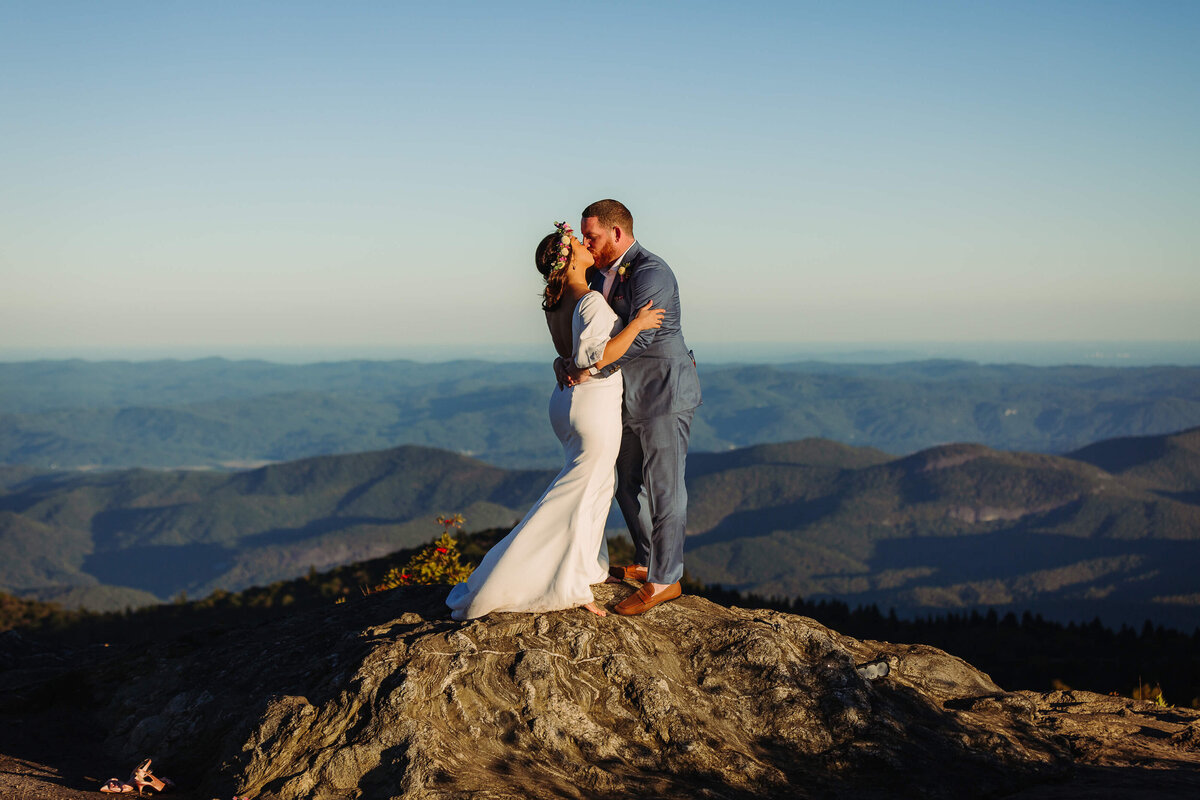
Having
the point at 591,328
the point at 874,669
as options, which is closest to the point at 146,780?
the point at 591,328

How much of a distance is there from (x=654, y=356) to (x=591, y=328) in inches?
33.0

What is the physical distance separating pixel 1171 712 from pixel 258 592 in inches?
1275

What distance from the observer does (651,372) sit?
8789 mm

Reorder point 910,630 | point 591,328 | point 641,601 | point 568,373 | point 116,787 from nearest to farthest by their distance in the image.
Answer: point 116,787, point 591,328, point 568,373, point 641,601, point 910,630

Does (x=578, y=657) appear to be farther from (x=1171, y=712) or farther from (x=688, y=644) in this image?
(x=1171, y=712)

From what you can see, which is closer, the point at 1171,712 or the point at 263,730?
the point at 263,730

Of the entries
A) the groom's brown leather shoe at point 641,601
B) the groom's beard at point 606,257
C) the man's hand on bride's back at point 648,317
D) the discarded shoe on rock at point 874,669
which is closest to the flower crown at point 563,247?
the groom's beard at point 606,257

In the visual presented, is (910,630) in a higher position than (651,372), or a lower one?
lower

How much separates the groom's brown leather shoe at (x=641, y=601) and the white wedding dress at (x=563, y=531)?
1.43ft

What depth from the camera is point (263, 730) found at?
7.41 metres

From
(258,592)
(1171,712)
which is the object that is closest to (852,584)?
(258,592)

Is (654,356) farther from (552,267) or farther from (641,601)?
(641,601)

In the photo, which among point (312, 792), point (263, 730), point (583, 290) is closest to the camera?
point (312, 792)

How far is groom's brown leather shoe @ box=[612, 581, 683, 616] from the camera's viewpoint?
29.7 feet
